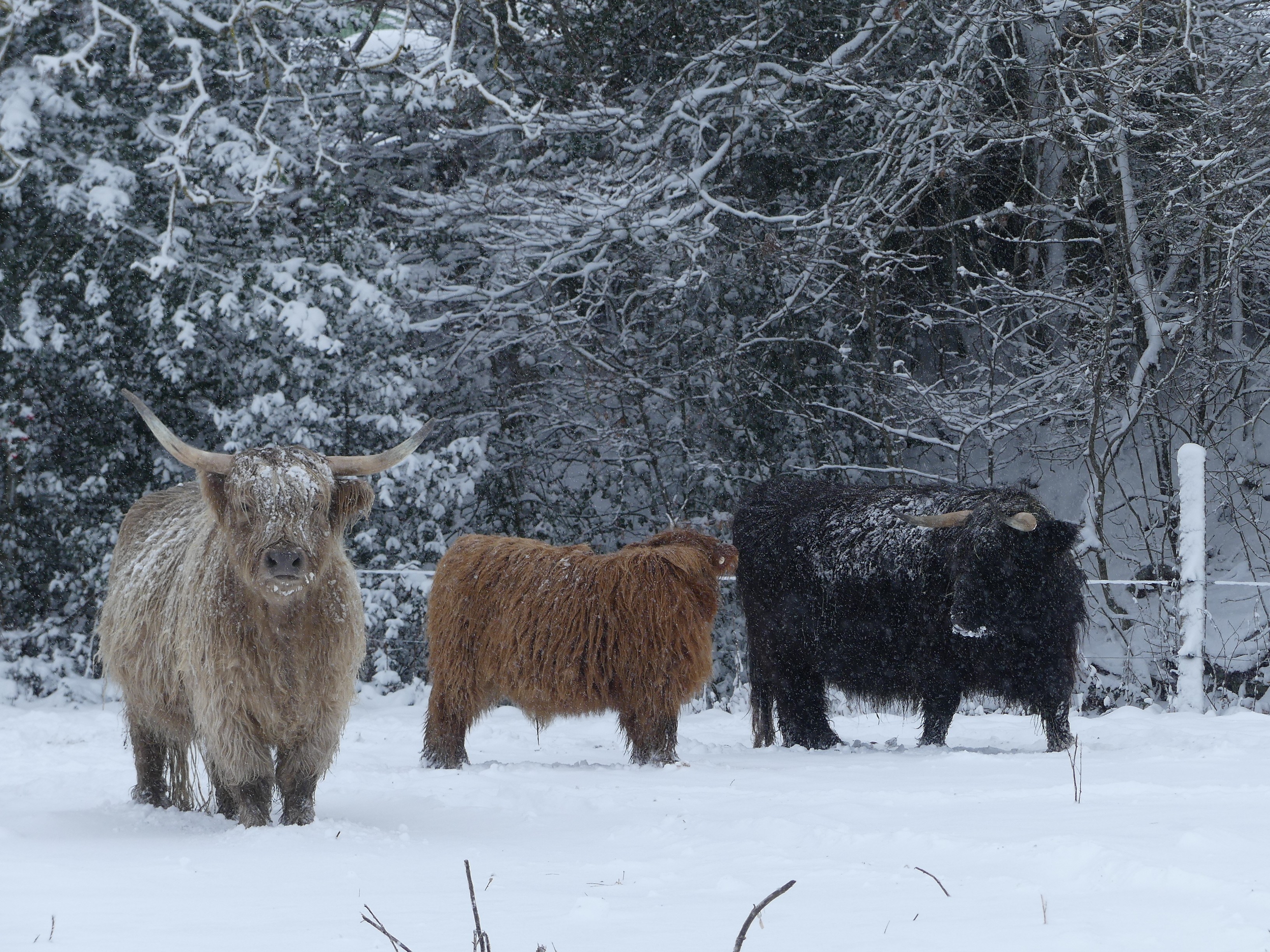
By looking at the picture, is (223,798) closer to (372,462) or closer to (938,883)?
(372,462)

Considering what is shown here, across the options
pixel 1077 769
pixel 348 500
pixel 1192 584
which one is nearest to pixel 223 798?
pixel 348 500

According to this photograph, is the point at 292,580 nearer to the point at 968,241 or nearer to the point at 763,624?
the point at 763,624

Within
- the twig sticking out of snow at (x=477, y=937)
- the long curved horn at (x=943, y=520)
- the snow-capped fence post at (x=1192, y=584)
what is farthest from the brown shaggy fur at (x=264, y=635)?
the snow-capped fence post at (x=1192, y=584)

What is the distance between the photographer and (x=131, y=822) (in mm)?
4715

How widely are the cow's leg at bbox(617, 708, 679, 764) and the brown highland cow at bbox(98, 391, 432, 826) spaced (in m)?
1.49

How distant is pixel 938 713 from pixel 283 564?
138 inches

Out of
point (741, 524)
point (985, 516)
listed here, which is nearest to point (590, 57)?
point (741, 524)

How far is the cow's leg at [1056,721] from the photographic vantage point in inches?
247

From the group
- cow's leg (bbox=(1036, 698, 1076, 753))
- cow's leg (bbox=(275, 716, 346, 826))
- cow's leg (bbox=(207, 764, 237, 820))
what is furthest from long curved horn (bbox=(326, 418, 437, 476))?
cow's leg (bbox=(1036, 698, 1076, 753))

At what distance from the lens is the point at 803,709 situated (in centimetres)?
684

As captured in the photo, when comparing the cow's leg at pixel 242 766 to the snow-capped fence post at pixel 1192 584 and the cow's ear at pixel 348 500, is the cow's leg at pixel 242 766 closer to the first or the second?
the cow's ear at pixel 348 500

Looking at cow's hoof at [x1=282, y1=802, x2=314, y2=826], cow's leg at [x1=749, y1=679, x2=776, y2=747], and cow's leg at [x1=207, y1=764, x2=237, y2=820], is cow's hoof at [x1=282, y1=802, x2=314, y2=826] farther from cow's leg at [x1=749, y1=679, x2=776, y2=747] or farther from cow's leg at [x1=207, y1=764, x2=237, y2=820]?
cow's leg at [x1=749, y1=679, x2=776, y2=747]

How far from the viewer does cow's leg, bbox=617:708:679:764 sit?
5.87 metres

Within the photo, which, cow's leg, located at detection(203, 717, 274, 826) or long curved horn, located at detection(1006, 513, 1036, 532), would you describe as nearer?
cow's leg, located at detection(203, 717, 274, 826)
